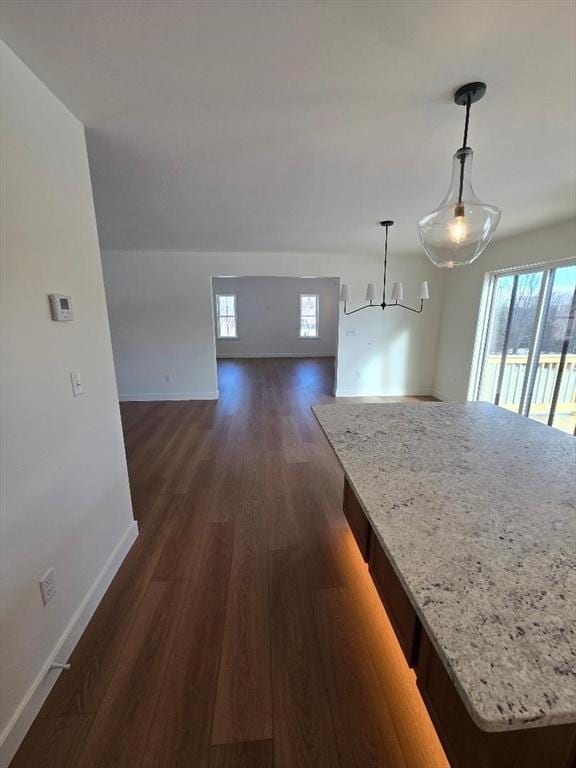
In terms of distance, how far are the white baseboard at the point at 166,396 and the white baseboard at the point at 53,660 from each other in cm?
362

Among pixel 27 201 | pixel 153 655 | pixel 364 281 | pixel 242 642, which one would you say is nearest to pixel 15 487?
pixel 153 655

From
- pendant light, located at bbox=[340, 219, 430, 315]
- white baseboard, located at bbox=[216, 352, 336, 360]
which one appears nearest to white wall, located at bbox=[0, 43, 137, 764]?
pendant light, located at bbox=[340, 219, 430, 315]

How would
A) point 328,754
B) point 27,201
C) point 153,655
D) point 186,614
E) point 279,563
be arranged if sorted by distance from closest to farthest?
point 328,754 < point 27,201 < point 153,655 < point 186,614 < point 279,563

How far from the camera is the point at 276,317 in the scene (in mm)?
9711

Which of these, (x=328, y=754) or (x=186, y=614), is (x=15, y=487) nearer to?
(x=186, y=614)

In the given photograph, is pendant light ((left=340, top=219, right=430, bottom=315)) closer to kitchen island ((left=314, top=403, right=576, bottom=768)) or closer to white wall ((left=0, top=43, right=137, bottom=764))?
kitchen island ((left=314, top=403, right=576, bottom=768))

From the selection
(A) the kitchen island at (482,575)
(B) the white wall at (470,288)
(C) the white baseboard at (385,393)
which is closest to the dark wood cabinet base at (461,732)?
(A) the kitchen island at (482,575)

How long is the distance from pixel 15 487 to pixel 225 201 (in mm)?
2530

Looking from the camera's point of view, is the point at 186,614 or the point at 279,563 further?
the point at 279,563

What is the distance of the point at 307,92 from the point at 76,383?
1682mm

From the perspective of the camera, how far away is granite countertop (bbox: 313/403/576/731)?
1.72 feet

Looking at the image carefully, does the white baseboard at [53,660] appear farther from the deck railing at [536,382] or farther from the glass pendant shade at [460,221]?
the deck railing at [536,382]

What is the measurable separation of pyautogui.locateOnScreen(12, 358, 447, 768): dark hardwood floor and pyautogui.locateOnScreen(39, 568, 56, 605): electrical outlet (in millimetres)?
364

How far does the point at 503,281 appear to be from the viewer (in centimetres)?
426
